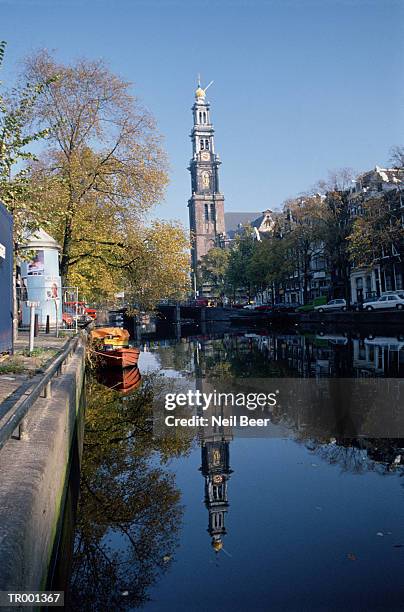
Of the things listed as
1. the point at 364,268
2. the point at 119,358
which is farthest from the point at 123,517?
the point at 364,268

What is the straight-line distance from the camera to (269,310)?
65.4m

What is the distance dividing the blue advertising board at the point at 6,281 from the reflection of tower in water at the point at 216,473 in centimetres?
489

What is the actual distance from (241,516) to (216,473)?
6.57 feet

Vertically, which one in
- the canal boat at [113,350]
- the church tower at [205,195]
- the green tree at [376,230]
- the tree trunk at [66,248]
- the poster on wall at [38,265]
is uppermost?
the church tower at [205,195]

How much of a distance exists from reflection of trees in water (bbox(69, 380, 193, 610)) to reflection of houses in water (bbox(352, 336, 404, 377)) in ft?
31.8

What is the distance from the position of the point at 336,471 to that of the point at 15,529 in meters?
6.16

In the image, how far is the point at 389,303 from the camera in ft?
140

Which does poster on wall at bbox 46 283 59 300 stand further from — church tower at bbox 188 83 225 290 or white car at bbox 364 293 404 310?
church tower at bbox 188 83 225 290

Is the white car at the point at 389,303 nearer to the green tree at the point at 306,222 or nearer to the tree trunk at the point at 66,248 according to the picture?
the green tree at the point at 306,222

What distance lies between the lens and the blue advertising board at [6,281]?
1177cm

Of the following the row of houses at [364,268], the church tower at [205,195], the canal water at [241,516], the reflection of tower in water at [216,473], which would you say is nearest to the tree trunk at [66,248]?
the canal water at [241,516]

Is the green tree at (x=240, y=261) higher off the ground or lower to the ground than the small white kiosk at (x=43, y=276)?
higher

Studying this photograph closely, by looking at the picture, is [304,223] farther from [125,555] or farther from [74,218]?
[125,555]

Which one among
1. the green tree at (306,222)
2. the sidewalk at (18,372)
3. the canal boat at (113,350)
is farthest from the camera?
the green tree at (306,222)
